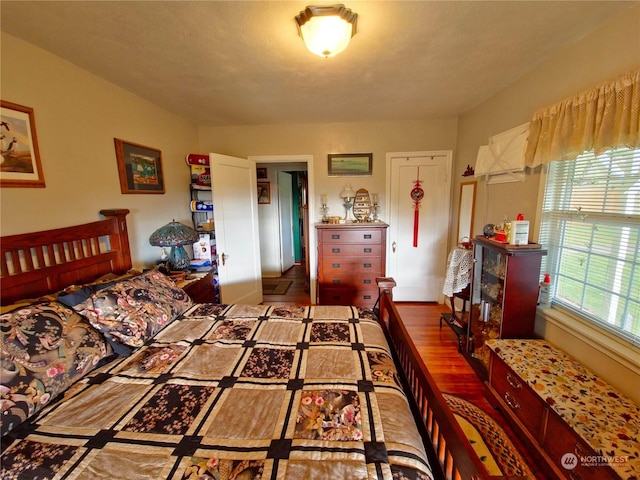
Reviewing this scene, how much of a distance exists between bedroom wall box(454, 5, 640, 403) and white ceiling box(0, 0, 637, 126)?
0.27ft

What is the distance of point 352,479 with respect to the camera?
27.5 inches

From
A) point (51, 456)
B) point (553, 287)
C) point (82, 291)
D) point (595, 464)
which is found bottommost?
point (595, 464)

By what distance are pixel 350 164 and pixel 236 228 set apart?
5.42 ft

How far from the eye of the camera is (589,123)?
1.38 metres

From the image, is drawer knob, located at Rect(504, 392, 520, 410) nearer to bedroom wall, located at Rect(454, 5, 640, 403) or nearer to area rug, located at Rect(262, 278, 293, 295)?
bedroom wall, located at Rect(454, 5, 640, 403)

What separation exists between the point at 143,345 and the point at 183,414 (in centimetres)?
64

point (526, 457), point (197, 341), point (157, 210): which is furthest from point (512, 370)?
point (157, 210)

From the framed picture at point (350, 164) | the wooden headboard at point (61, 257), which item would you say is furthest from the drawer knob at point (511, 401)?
the wooden headboard at point (61, 257)

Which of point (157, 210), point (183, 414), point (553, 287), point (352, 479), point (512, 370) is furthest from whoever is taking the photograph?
point (157, 210)

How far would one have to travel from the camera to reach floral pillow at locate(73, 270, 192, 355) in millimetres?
1288

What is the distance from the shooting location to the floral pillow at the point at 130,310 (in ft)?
4.23

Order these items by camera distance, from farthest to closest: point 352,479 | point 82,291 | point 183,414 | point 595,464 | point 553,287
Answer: point 553,287, point 82,291, point 595,464, point 183,414, point 352,479

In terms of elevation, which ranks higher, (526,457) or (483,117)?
(483,117)

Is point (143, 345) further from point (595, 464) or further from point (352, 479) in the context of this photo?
point (595, 464)
